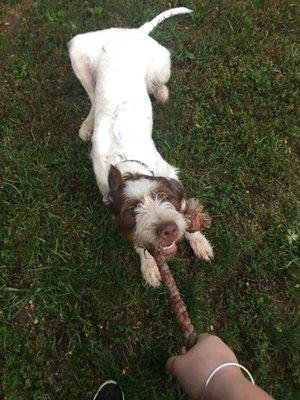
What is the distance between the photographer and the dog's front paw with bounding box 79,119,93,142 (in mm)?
5465

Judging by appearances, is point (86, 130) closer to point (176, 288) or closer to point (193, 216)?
point (193, 216)

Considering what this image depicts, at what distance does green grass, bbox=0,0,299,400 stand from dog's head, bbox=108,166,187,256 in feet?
4.02

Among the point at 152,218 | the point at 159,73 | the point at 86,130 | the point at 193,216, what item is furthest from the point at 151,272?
the point at 159,73

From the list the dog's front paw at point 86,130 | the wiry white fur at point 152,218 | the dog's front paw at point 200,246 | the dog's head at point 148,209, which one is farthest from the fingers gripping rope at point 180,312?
the dog's front paw at point 86,130

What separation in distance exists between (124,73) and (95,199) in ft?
4.51

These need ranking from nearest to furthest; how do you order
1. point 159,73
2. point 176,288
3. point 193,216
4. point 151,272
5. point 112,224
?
1. point 176,288
2. point 193,216
3. point 151,272
4. point 112,224
5. point 159,73

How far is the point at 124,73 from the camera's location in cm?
479

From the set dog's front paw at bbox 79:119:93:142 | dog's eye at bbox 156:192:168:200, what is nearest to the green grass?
dog's front paw at bbox 79:119:93:142

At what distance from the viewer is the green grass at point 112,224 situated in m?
4.64

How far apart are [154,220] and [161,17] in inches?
121

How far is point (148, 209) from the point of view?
11.8 feet

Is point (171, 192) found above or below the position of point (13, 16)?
above

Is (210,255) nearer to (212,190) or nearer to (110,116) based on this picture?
(212,190)

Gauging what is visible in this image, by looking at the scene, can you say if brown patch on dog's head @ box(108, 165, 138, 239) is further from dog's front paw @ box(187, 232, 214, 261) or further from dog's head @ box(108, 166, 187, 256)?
dog's front paw @ box(187, 232, 214, 261)
